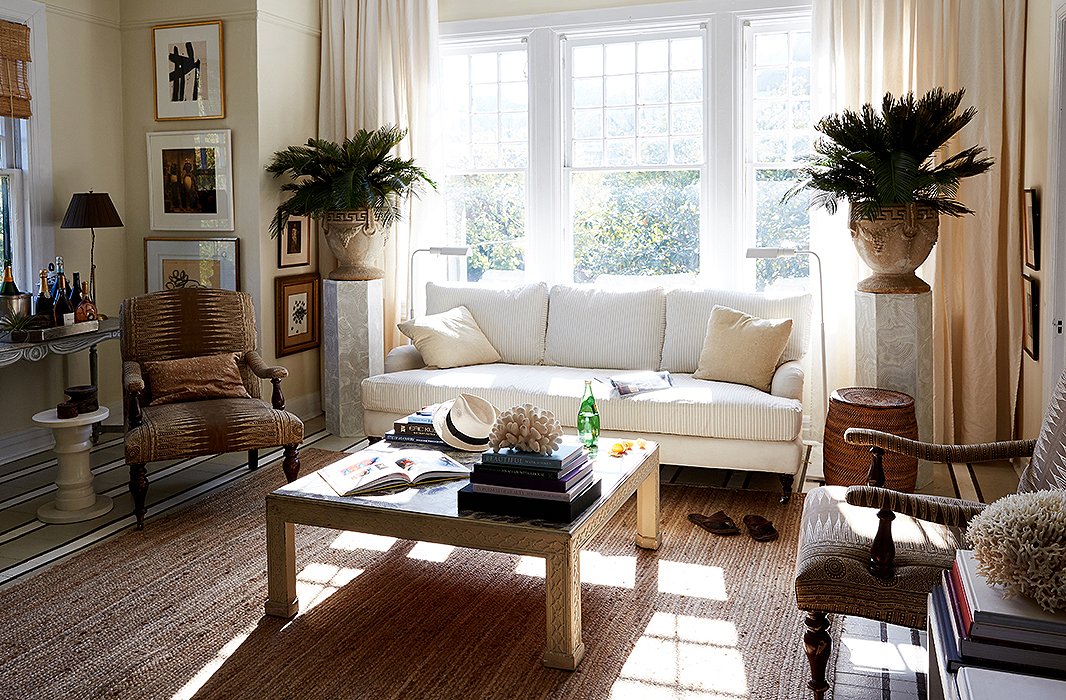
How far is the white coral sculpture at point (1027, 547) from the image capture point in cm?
152

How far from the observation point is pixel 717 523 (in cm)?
414

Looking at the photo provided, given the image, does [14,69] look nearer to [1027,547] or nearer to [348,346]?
[348,346]

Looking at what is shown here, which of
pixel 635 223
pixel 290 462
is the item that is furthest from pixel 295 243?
pixel 635 223

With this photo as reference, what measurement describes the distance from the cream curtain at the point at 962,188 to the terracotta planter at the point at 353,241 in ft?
8.55

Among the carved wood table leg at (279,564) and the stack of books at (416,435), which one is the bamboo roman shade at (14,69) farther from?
the carved wood table leg at (279,564)

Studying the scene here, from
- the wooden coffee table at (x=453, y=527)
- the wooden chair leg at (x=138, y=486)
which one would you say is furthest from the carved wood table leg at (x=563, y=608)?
the wooden chair leg at (x=138, y=486)

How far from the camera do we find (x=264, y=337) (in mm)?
5871

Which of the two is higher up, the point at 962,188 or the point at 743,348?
the point at 962,188

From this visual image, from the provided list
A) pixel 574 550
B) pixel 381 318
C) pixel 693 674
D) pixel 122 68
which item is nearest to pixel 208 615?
pixel 574 550

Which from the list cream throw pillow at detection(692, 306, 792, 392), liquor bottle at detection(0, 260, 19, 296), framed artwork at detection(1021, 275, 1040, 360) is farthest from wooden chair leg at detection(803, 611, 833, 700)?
liquor bottle at detection(0, 260, 19, 296)

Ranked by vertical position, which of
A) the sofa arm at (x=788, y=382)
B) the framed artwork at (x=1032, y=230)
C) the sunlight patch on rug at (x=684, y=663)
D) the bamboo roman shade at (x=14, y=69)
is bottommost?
the sunlight patch on rug at (x=684, y=663)

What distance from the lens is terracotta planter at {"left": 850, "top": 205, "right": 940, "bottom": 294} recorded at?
14.7ft

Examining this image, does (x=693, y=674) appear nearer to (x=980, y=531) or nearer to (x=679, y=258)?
(x=980, y=531)

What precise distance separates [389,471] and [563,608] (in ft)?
2.67
